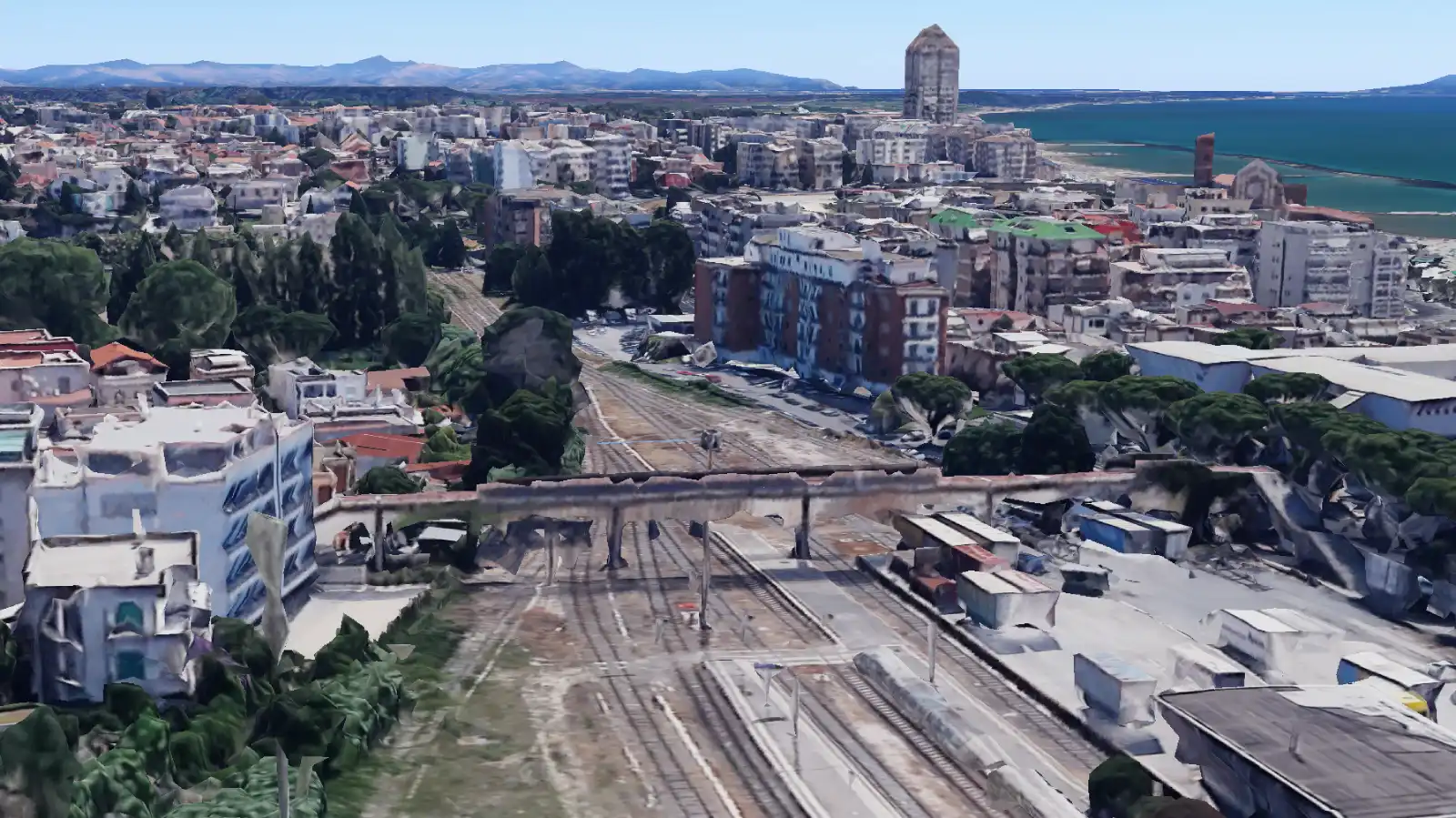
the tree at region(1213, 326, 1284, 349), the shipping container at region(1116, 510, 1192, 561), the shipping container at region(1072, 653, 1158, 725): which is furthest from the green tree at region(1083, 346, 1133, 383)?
the shipping container at region(1072, 653, 1158, 725)

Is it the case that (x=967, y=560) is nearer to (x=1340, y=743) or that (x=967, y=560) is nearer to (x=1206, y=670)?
(x=1206, y=670)

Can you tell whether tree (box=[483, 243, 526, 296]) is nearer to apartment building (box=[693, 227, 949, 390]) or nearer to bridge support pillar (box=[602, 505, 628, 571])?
apartment building (box=[693, 227, 949, 390])

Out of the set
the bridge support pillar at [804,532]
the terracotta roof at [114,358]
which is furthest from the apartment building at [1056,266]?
the terracotta roof at [114,358]

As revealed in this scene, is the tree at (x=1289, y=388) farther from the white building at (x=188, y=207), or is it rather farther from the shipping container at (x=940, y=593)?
the white building at (x=188, y=207)

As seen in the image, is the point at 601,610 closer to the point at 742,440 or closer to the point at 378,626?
the point at 378,626

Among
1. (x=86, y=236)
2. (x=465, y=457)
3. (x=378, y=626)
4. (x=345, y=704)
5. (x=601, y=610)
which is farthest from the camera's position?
(x=86, y=236)

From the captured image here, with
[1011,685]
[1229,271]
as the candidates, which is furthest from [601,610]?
[1229,271]
